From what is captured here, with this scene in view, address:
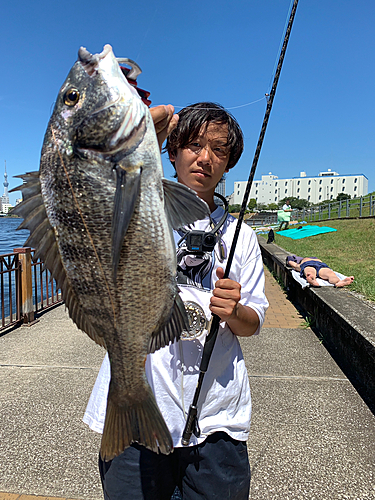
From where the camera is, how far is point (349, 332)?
170 inches

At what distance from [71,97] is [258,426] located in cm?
337

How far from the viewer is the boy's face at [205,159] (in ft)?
6.31

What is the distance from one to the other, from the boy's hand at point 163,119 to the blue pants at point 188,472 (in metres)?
1.48

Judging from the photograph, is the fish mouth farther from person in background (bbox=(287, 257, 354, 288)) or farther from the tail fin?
person in background (bbox=(287, 257, 354, 288))

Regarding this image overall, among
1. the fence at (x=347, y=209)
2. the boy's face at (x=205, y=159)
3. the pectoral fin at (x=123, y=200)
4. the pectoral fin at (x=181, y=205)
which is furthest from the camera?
the fence at (x=347, y=209)

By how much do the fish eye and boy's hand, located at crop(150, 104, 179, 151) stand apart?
378 millimetres

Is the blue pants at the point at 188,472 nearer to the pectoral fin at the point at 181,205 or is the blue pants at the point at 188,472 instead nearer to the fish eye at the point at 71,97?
the pectoral fin at the point at 181,205

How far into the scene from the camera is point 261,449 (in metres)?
3.20

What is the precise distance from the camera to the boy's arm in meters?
1.61

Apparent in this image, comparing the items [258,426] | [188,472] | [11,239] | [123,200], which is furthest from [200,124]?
[11,239]

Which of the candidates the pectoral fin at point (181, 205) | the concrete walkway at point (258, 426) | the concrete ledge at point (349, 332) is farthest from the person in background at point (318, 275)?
the pectoral fin at point (181, 205)

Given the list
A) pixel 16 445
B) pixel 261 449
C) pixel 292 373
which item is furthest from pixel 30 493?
pixel 292 373

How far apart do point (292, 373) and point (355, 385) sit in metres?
0.74

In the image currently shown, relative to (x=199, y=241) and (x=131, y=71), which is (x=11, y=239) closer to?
(x=199, y=241)
